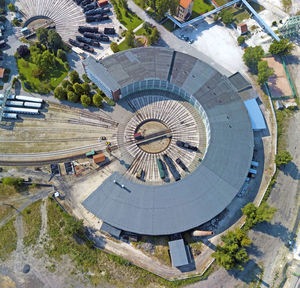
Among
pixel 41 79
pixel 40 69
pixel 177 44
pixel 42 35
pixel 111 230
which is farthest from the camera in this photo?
pixel 177 44

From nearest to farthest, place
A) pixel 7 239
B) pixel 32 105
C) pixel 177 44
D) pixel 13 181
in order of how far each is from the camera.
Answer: pixel 7 239
pixel 13 181
pixel 32 105
pixel 177 44

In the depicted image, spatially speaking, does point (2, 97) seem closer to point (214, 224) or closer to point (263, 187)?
point (214, 224)

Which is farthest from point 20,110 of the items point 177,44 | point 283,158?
point 283,158

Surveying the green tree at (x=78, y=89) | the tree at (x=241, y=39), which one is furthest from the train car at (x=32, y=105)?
the tree at (x=241, y=39)

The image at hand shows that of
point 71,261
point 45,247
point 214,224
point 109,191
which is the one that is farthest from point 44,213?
point 214,224

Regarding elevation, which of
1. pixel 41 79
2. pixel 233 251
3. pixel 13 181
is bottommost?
pixel 13 181

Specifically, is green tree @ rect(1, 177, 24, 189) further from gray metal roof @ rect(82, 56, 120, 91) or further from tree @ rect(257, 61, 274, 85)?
tree @ rect(257, 61, 274, 85)

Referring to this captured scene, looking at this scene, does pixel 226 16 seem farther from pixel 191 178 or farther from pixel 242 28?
pixel 191 178
